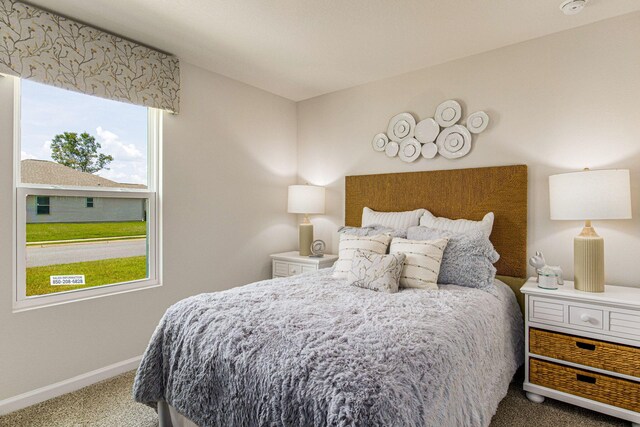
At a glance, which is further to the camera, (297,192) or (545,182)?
(297,192)

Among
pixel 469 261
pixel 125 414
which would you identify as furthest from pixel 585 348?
pixel 125 414

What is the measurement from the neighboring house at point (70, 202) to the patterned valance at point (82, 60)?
576mm

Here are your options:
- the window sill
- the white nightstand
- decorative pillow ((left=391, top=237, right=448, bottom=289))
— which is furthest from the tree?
the white nightstand

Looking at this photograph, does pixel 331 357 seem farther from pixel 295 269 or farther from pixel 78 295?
pixel 295 269

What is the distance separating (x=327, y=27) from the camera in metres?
2.44

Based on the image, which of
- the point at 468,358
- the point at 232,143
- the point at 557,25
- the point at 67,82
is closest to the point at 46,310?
the point at 67,82

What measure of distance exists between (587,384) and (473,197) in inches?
56.4

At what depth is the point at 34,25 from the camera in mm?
2141

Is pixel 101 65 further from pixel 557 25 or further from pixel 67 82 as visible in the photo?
pixel 557 25

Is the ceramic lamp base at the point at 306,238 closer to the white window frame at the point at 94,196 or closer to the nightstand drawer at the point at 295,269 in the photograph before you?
the nightstand drawer at the point at 295,269

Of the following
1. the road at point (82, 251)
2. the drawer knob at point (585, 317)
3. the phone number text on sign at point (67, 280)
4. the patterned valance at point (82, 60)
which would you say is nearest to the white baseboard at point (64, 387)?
the phone number text on sign at point (67, 280)

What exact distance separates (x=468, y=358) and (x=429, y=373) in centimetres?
40

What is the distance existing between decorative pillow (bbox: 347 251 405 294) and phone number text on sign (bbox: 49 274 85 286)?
1970 millimetres

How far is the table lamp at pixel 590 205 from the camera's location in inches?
78.4
